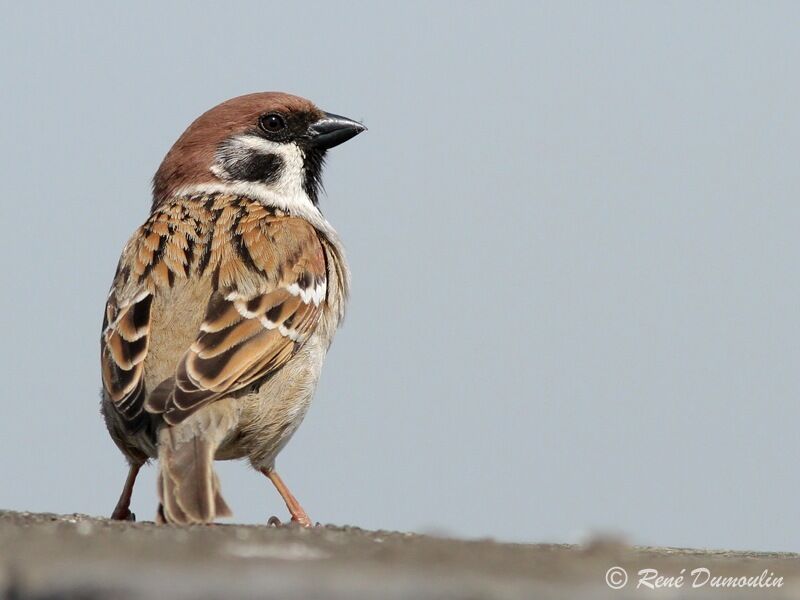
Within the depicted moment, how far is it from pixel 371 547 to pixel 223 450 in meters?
3.62

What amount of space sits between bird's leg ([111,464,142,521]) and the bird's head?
226 cm

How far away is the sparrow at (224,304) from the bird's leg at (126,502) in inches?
0.5

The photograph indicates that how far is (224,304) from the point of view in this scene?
683 centimetres

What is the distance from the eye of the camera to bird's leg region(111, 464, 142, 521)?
23.4 feet

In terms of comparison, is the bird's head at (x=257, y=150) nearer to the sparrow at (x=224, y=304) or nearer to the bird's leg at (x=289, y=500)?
the sparrow at (x=224, y=304)

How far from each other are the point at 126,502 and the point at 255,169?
2.60 m

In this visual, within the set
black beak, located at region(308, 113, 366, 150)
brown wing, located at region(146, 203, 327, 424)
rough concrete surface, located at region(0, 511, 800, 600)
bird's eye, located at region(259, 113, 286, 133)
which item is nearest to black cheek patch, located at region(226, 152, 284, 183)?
bird's eye, located at region(259, 113, 286, 133)

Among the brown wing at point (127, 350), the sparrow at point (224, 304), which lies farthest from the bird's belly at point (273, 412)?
the brown wing at point (127, 350)

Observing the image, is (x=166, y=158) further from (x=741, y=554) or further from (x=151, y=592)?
(x=151, y=592)

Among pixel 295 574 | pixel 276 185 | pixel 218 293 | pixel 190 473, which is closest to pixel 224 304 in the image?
pixel 218 293

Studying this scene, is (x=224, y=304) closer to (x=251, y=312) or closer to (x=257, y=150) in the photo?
(x=251, y=312)

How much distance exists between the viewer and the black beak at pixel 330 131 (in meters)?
8.91

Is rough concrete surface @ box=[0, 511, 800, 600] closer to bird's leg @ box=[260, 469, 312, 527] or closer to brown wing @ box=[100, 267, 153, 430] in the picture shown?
brown wing @ box=[100, 267, 153, 430]

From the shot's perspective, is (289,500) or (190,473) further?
(289,500)
